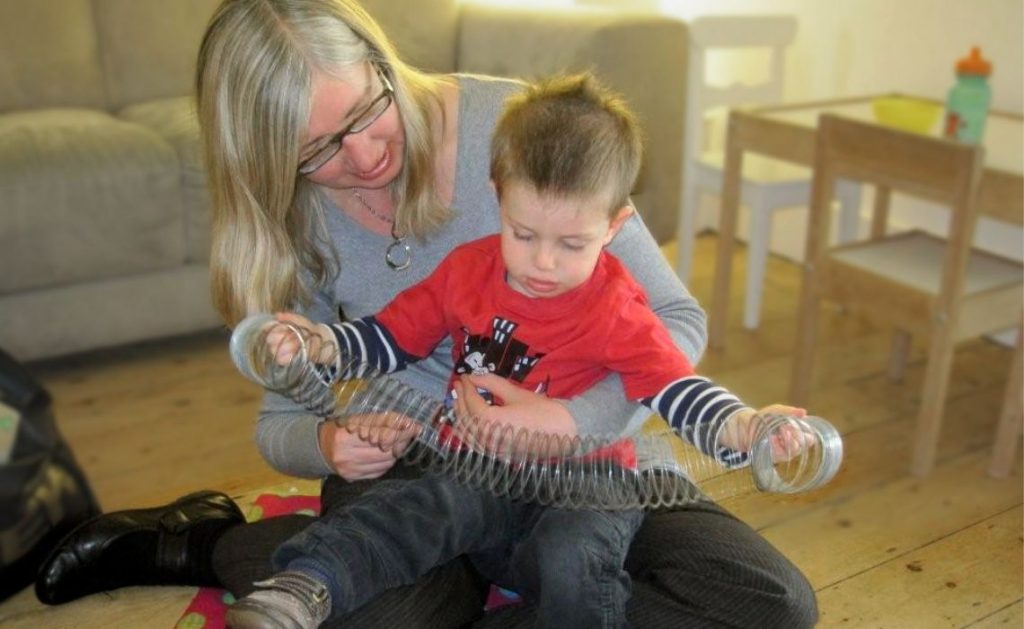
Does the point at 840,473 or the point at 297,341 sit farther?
the point at 840,473

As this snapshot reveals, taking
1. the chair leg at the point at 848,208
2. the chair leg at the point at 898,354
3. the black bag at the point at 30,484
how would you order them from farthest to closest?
the chair leg at the point at 848,208, the chair leg at the point at 898,354, the black bag at the point at 30,484

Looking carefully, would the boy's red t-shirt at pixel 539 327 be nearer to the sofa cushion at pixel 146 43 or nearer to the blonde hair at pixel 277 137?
the blonde hair at pixel 277 137

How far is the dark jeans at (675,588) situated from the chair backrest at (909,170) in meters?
0.85

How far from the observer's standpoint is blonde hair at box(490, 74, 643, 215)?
109 centimetres

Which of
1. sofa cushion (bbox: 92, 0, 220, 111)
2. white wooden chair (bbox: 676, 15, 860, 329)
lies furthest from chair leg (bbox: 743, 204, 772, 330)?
sofa cushion (bbox: 92, 0, 220, 111)

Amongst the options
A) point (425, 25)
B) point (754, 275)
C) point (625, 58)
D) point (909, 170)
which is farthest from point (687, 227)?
point (909, 170)

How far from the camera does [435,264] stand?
1348 mm

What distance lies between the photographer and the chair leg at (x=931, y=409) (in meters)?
1.98

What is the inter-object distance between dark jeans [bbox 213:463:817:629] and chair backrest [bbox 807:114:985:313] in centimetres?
85

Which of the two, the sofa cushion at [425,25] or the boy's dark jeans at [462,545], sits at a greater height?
the sofa cushion at [425,25]

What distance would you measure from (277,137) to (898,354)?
1.69 metres

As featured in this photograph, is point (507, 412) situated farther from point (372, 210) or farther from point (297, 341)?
point (372, 210)

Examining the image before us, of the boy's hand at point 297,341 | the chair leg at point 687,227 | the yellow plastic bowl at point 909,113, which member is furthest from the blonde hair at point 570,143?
the chair leg at point 687,227

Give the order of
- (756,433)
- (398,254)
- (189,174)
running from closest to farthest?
1. (756,433)
2. (398,254)
3. (189,174)
